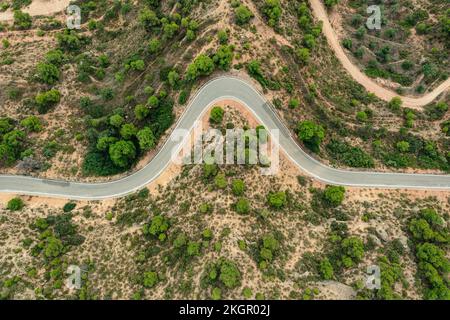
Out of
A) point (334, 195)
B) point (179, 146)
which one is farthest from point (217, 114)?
point (334, 195)

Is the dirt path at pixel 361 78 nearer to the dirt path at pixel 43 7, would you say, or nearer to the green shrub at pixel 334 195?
the green shrub at pixel 334 195

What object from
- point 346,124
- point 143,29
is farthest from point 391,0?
point 143,29

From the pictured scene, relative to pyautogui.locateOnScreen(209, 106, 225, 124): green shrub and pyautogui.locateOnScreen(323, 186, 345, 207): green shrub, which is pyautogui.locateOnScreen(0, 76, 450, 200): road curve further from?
pyautogui.locateOnScreen(209, 106, 225, 124): green shrub

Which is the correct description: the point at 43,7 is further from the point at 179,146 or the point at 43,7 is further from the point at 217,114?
the point at 217,114

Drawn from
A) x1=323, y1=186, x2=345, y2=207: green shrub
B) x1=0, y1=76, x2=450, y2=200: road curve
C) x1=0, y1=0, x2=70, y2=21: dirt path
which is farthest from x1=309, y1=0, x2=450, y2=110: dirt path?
x1=0, y1=0, x2=70, y2=21: dirt path

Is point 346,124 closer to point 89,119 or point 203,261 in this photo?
point 203,261

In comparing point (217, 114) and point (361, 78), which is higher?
point (361, 78)
